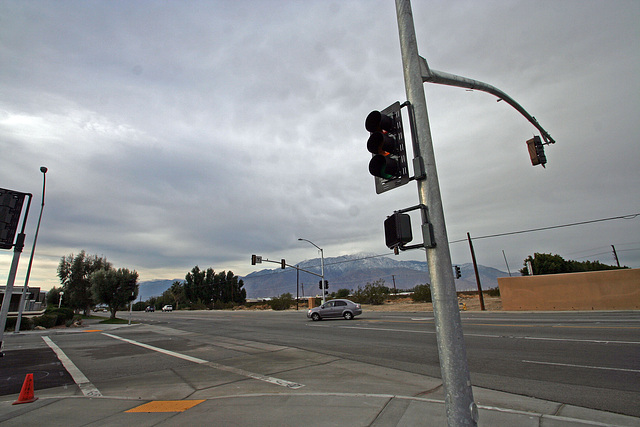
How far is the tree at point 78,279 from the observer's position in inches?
1506

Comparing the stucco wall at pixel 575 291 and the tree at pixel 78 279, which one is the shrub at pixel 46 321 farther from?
the stucco wall at pixel 575 291

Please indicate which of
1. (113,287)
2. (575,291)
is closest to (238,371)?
(575,291)

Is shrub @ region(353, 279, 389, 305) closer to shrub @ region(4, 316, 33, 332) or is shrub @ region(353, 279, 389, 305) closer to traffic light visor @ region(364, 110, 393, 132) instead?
shrub @ region(4, 316, 33, 332)

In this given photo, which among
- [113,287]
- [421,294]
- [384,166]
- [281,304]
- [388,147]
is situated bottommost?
[281,304]

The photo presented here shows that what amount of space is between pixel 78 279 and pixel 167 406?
138 ft

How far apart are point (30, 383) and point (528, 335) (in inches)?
581

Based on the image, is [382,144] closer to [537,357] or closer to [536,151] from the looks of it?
[536,151]

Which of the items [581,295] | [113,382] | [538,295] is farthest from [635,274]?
[113,382]

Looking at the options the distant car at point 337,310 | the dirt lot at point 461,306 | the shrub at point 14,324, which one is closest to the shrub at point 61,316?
the shrub at point 14,324

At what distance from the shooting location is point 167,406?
5.71 metres

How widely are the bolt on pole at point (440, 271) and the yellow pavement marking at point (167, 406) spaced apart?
4657mm

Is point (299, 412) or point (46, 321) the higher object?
point (46, 321)

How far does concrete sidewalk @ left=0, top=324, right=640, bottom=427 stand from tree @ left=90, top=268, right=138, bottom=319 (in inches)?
1198

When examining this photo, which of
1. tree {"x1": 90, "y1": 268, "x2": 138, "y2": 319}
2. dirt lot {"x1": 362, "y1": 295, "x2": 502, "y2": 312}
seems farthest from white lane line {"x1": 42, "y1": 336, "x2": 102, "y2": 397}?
dirt lot {"x1": 362, "y1": 295, "x2": 502, "y2": 312}
